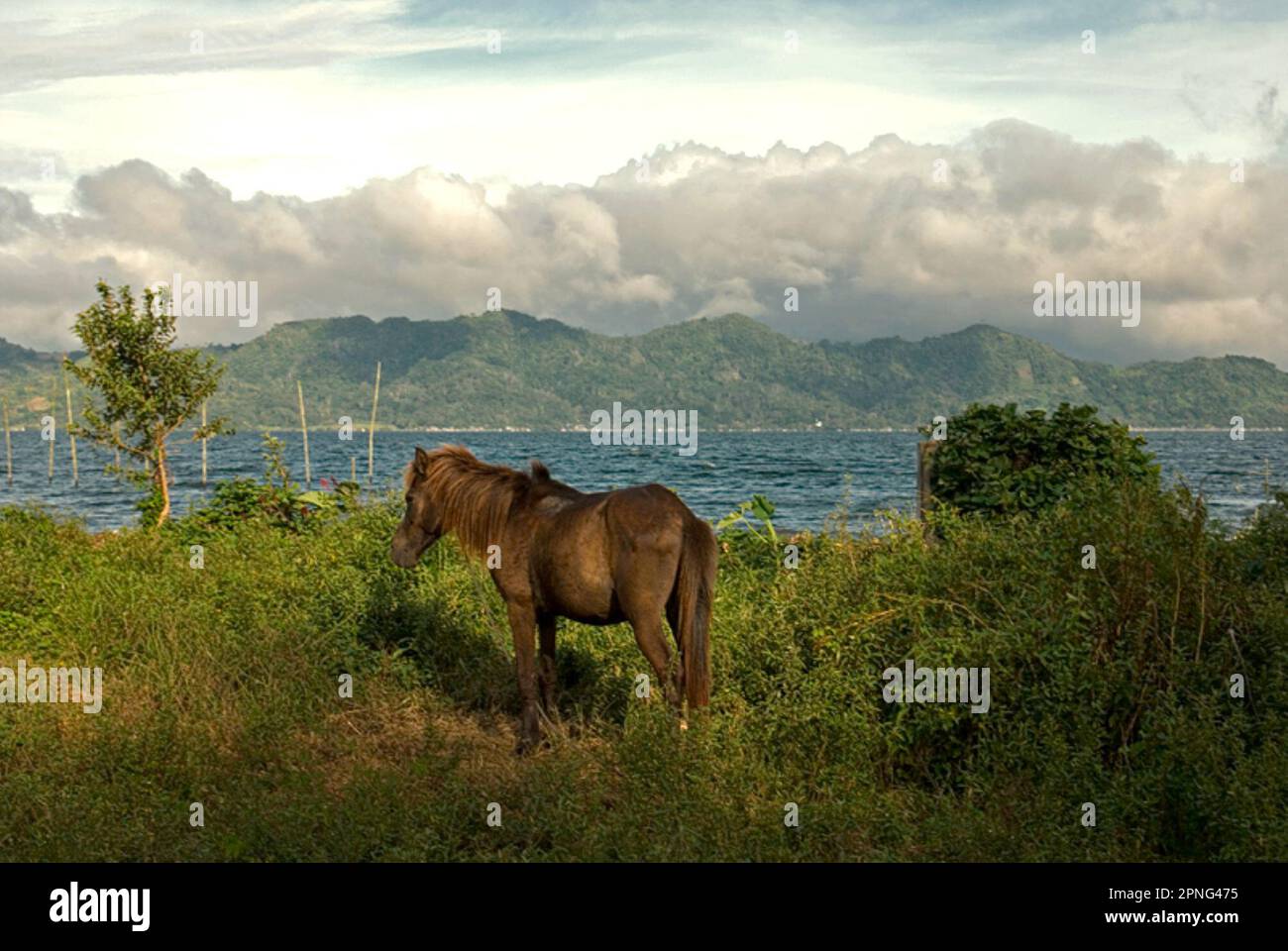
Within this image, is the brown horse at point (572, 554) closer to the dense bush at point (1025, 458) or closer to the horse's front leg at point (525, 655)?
the horse's front leg at point (525, 655)

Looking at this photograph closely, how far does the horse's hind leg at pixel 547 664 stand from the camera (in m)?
8.45

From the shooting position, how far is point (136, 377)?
21.6 meters

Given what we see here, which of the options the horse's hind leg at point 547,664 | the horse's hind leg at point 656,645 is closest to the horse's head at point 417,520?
the horse's hind leg at point 547,664

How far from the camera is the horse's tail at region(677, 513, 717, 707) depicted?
7.65 metres

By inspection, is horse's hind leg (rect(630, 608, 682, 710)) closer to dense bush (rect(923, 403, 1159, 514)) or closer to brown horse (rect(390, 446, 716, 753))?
brown horse (rect(390, 446, 716, 753))

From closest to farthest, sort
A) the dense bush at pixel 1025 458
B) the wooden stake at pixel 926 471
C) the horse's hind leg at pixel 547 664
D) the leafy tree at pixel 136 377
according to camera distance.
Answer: the horse's hind leg at pixel 547 664
the dense bush at pixel 1025 458
the wooden stake at pixel 926 471
the leafy tree at pixel 136 377

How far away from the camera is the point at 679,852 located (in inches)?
229

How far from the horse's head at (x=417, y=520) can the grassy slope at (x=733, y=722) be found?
0.98m

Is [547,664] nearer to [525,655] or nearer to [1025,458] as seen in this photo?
[525,655]

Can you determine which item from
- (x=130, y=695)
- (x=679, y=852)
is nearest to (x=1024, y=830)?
(x=679, y=852)

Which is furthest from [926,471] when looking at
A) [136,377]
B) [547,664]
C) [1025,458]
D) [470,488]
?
[136,377]

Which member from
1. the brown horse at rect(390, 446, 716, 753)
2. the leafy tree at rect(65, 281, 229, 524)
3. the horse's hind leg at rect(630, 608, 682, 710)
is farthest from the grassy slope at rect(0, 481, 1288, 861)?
the leafy tree at rect(65, 281, 229, 524)

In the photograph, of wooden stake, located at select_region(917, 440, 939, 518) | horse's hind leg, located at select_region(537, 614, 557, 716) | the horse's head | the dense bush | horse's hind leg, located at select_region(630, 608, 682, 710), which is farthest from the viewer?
wooden stake, located at select_region(917, 440, 939, 518)
